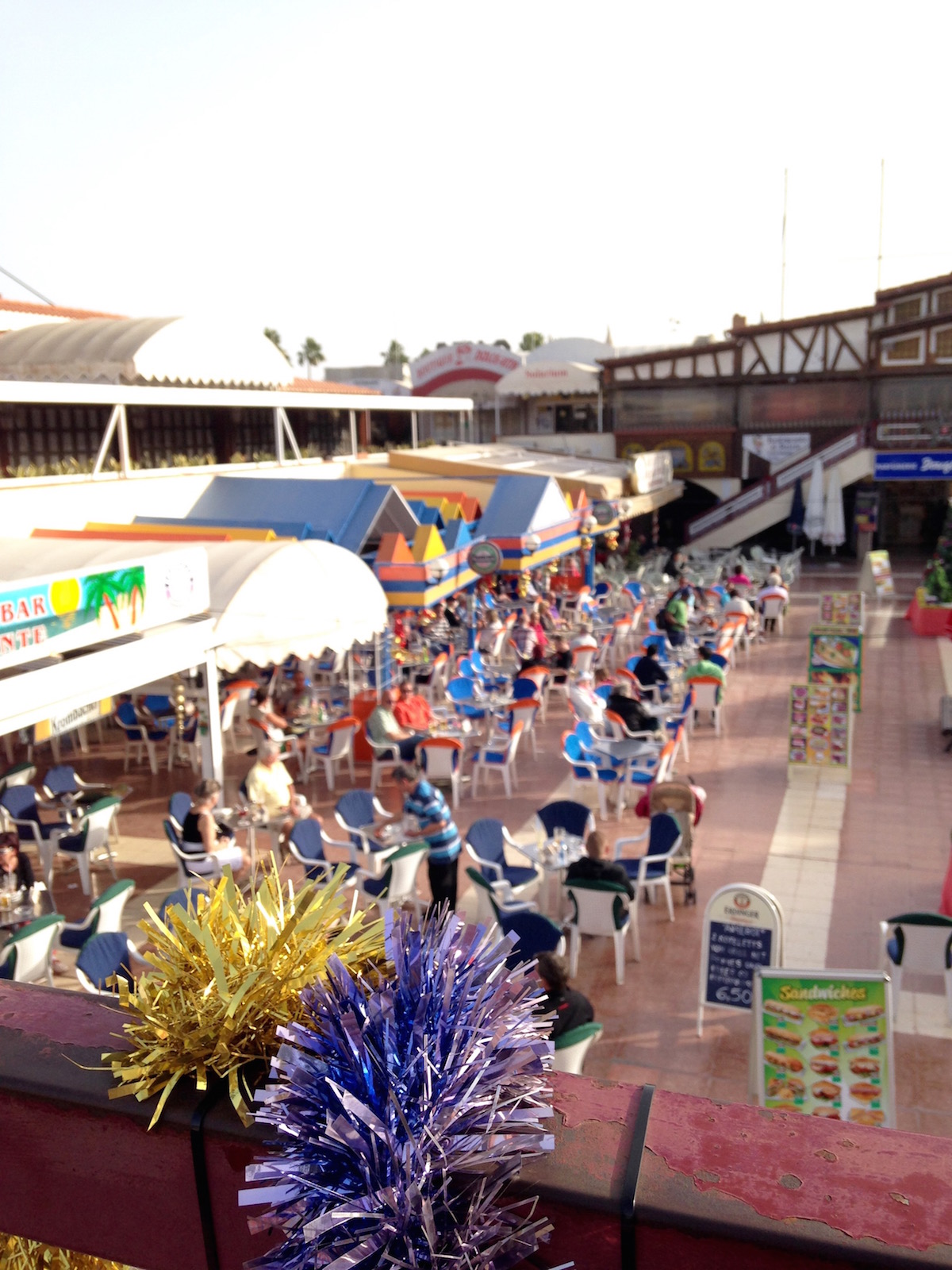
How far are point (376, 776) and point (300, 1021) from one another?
33.2 feet

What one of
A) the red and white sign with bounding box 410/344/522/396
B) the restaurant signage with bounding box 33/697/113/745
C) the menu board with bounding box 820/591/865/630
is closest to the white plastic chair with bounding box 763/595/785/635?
the menu board with bounding box 820/591/865/630

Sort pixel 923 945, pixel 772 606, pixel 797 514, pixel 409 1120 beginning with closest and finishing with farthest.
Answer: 1. pixel 409 1120
2. pixel 923 945
3. pixel 772 606
4. pixel 797 514

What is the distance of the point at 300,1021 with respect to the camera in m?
1.52

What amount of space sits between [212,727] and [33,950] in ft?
8.34

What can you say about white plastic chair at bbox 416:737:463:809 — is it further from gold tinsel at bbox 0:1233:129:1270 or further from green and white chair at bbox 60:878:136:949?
gold tinsel at bbox 0:1233:129:1270

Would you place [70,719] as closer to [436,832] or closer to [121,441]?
[436,832]

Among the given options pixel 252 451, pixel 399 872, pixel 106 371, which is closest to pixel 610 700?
pixel 399 872

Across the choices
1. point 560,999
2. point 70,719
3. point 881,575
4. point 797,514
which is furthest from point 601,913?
point 797,514

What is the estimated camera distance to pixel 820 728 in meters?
11.5

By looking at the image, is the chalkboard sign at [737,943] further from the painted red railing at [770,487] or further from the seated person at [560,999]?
the painted red railing at [770,487]

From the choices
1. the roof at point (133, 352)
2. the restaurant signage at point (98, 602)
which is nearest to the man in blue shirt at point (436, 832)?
the restaurant signage at point (98, 602)

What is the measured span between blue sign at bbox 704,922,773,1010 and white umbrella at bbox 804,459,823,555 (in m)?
23.3

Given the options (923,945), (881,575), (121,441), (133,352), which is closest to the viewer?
(923,945)

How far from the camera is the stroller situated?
843 cm
